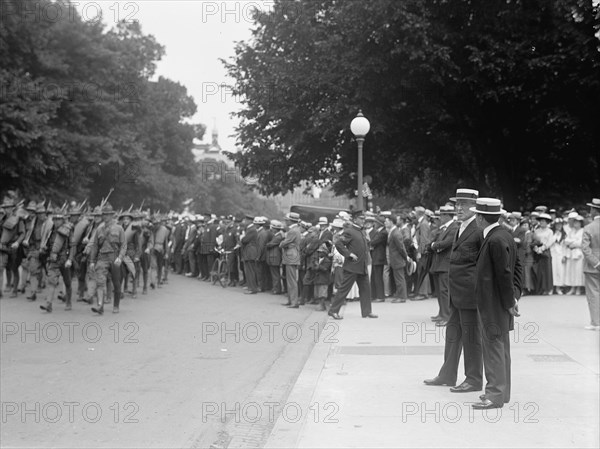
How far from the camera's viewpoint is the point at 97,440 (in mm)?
6582

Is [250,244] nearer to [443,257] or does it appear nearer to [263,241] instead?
[263,241]

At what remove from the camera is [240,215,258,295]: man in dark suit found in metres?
21.1

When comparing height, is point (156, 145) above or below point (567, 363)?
above

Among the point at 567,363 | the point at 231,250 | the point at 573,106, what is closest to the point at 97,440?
the point at 567,363

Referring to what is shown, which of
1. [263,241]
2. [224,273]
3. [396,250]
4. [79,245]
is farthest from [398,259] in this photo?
[224,273]

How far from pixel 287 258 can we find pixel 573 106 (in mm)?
12842

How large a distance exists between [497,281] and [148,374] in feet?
14.2

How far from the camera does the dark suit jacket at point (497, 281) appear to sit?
24.5ft

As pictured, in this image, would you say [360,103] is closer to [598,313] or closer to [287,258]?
Answer: [287,258]

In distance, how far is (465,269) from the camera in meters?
8.30

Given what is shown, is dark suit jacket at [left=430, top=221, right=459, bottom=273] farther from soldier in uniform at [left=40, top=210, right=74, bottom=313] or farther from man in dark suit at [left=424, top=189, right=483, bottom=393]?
soldier in uniform at [left=40, top=210, right=74, bottom=313]

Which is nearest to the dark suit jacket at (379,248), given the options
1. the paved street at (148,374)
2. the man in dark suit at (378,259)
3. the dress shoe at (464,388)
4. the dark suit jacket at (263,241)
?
the man in dark suit at (378,259)

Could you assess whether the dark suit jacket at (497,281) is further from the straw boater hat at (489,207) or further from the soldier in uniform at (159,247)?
the soldier in uniform at (159,247)

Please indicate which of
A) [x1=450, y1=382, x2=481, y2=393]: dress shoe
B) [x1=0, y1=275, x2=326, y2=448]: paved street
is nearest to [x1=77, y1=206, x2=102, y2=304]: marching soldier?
[x1=0, y1=275, x2=326, y2=448]: paved street
